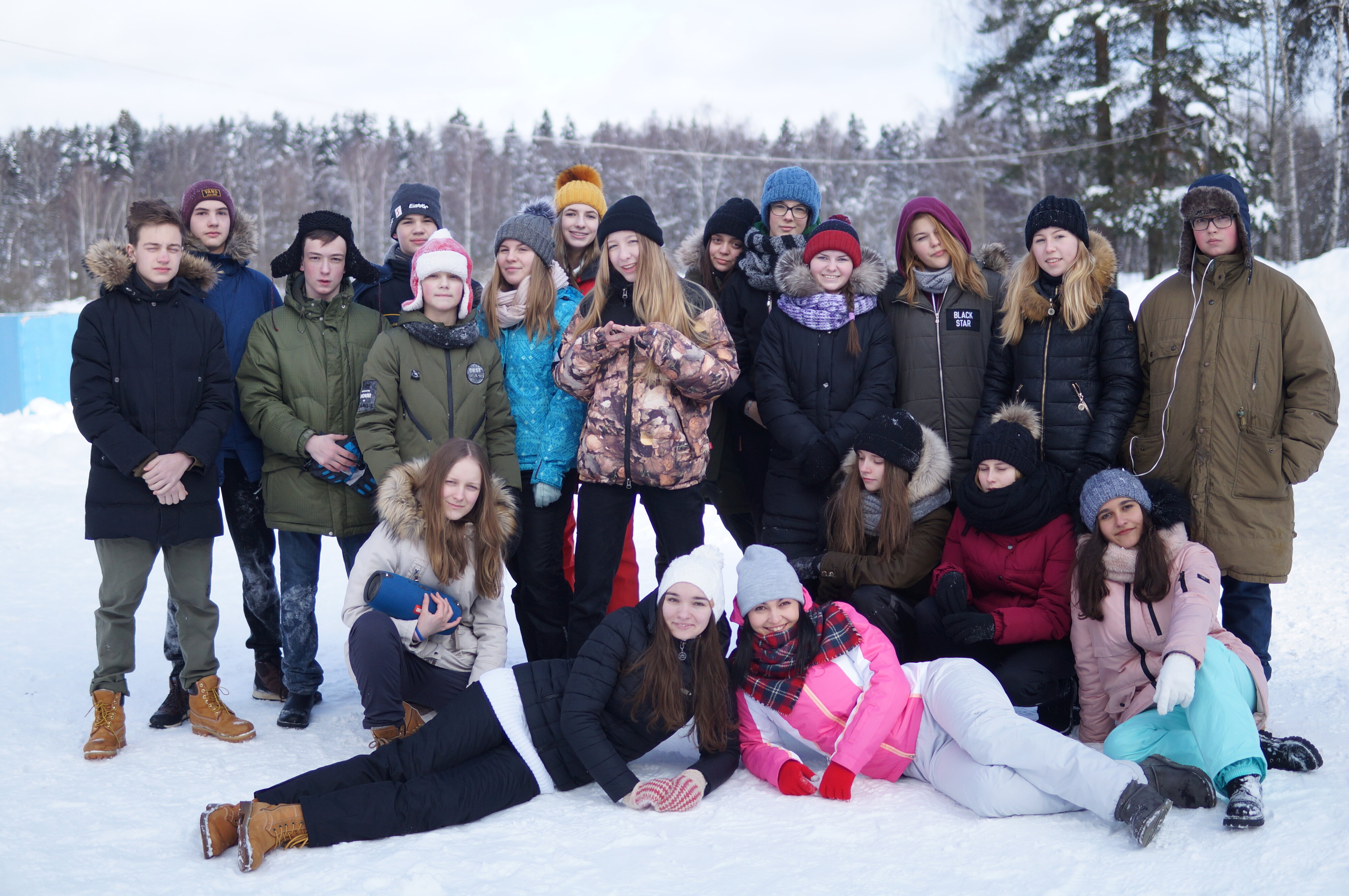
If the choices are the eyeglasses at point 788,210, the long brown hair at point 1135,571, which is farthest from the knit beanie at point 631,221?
the long brown hair at point 1135,571

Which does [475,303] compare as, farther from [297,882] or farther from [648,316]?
[297,882]

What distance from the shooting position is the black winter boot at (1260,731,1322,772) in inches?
113

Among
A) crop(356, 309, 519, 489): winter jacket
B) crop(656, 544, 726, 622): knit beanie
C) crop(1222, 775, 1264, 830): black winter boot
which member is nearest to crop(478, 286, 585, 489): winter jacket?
crop(356, 309, 519, 489): winter jacket

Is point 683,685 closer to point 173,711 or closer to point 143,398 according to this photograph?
point 173,711

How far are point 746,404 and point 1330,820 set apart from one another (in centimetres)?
242

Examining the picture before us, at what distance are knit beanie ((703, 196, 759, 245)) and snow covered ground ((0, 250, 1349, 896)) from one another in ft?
7.47

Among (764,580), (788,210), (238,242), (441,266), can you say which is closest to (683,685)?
(764,580)

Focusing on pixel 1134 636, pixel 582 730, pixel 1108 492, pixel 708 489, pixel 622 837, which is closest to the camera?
pixel 622 837

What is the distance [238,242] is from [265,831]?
2562 millimetres

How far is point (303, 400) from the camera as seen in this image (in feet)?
12.4

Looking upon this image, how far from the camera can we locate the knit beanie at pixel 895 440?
11.8ft

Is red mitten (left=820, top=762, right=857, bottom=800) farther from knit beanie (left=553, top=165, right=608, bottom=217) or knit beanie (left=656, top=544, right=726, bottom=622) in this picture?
knit beanie (left=553, top=165, right=608, bottom=217)

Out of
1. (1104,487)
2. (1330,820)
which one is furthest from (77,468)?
(1330,820)

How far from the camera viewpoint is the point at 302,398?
3.79m
